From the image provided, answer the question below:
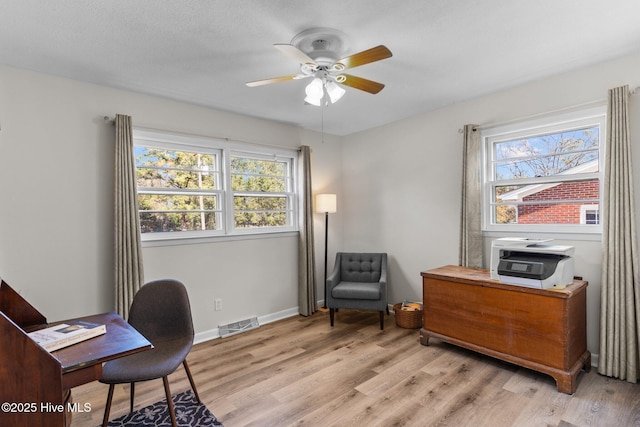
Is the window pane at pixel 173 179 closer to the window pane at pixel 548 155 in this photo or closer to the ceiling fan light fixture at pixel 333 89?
the ceiling fan light fixture at pixel 333 89

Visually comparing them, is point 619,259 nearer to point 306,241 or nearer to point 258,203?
point 306,241

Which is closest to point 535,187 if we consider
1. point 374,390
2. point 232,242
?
point 374,390

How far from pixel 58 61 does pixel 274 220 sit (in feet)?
8.26

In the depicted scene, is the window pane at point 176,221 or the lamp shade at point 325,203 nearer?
the window pane at point 176,221

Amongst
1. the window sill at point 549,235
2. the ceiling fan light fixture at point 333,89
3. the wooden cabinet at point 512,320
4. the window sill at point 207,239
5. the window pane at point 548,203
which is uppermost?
the ceiling fan light fixture at point 333,89

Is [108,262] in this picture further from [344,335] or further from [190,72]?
[344,335]

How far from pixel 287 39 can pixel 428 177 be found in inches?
90.8

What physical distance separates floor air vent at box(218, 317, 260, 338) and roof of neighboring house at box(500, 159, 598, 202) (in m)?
3.00

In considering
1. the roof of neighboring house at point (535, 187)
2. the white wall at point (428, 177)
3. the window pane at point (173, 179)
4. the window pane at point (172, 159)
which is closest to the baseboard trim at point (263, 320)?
the white wall at point (428, 177)

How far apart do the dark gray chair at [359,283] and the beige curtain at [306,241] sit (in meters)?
0.34

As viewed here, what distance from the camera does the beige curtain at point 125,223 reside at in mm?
2764

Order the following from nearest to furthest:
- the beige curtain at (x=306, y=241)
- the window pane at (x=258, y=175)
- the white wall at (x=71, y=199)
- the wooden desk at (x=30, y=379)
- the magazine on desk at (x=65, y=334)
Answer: the wooden desk at (x=30, y=379) → the magazine on desk at (x=65, y=334) → the white wall at (x=71, y=199) → the window pane at (x=258, y=175) → the beige curtain at (x=306, y=241)

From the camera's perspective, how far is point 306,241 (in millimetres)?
4090

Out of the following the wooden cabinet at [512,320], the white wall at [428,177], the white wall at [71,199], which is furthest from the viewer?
the white wall at [428,177]
